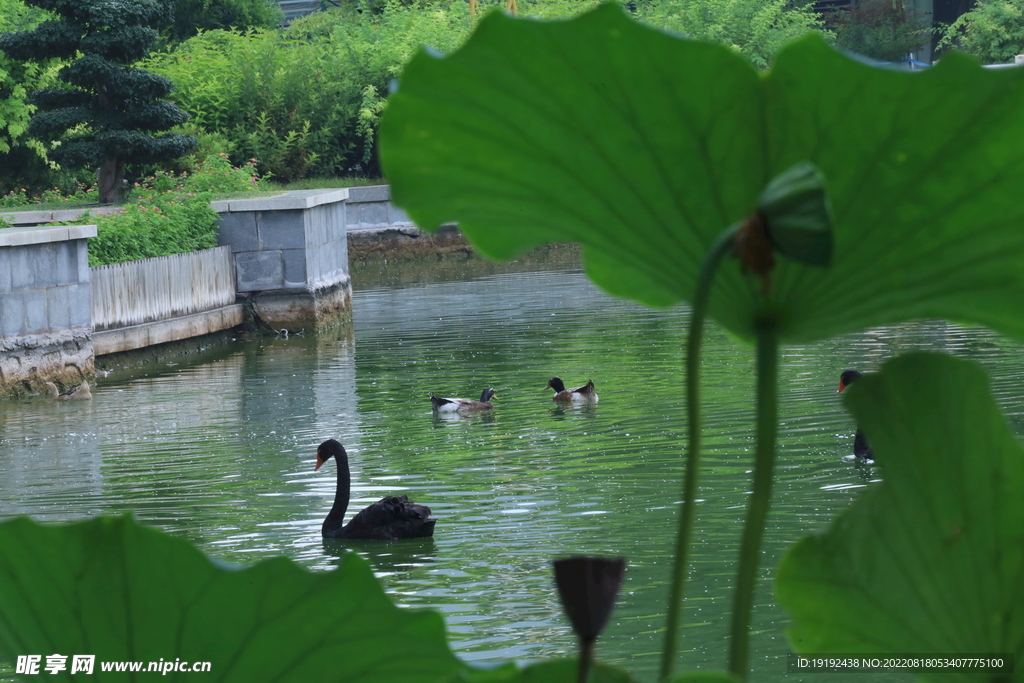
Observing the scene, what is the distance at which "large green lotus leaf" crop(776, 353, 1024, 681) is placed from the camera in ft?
2.87

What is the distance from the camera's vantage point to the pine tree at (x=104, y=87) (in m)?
23.0

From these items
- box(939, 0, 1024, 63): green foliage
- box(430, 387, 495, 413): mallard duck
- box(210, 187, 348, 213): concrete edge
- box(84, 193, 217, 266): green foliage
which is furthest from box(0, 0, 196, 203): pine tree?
box(939, 0, 1024, 63): green foliage

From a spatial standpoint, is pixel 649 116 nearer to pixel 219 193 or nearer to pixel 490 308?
pixel 490 308

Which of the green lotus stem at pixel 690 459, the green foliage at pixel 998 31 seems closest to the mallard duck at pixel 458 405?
the green lotus stem at pixel 690 459

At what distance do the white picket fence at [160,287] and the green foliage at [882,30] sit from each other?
84.7ft

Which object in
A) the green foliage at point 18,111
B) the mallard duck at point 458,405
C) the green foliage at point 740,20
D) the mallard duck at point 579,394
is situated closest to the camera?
the mallard duck at point 458,405

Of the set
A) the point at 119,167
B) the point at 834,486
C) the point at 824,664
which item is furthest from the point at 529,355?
the point at 824,664

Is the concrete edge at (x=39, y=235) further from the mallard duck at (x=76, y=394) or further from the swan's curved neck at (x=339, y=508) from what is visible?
the swan's curved neck at (x=339, y=508)

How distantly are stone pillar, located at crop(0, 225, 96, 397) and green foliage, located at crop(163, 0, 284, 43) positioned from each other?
24.8 meters

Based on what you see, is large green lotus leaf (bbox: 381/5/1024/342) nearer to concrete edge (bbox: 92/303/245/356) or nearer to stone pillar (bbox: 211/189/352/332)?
concrete edge (bbox: 92/303/245/356)

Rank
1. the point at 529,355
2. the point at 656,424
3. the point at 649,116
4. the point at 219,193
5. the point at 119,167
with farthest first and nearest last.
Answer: the point at 119,167 < the point at 219,193 < the point at 529,355 < the point at 656,424 < the point at 649,116

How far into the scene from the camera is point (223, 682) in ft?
2.86

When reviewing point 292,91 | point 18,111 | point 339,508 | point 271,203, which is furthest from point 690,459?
point 292,91

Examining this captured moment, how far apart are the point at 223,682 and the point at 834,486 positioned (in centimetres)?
830
